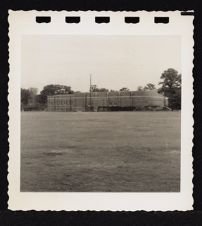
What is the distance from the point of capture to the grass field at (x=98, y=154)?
3.93 meters

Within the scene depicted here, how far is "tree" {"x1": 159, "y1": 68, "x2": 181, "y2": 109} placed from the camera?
392cm

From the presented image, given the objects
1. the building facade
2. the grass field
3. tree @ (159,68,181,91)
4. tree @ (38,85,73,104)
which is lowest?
the grass field

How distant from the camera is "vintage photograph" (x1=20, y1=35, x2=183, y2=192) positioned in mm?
3938

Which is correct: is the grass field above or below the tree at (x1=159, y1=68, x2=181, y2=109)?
below

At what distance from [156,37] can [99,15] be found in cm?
54

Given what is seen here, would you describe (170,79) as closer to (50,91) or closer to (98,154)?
(98,154)

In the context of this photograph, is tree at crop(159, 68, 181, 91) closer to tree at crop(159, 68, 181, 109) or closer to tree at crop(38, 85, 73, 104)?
tree at crop(159, 68, 181, 109)

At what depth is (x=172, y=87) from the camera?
3926mm

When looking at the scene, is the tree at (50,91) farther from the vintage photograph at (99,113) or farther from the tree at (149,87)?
the tree at (149,87)

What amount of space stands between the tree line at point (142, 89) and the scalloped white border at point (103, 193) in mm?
62

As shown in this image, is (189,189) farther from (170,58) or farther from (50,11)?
(50,11)

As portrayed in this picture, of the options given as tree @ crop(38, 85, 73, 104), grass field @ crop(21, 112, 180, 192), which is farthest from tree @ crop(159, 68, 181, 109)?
tree @ crop(38, 85, 73, 104)

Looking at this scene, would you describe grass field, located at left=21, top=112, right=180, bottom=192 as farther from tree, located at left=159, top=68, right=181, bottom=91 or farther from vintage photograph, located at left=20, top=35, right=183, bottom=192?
tree, located at left=159, top=68, right=181, bottom=91

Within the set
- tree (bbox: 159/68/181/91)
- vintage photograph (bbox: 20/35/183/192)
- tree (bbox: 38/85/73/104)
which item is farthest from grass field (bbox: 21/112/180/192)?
tree (bbox: 159/68/181/91)
